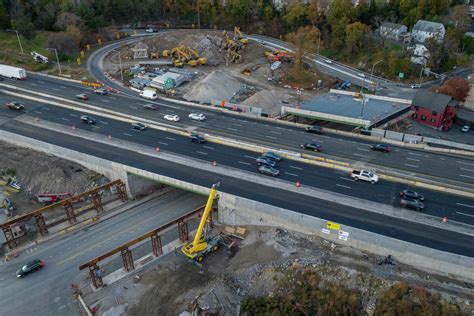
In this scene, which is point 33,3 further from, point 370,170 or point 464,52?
point 464,52

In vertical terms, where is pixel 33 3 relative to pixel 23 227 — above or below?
above

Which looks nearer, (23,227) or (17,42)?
(23,227)

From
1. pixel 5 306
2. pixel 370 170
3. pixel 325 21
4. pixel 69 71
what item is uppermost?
pixel 325 21

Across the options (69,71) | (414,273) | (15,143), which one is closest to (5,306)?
(15,143)

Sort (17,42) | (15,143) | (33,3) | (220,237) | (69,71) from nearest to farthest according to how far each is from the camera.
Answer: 1. (220,237)
2. (15,143)
3. (69,71)
4. (17,42)
5. (33,3)

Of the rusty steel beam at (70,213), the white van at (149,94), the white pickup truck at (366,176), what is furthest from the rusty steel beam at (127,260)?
the white van at (149,94)

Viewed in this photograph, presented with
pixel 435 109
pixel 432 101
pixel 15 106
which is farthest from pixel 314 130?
pixel 15 106
